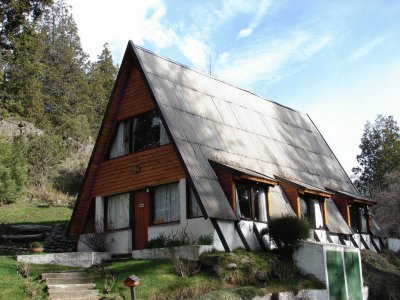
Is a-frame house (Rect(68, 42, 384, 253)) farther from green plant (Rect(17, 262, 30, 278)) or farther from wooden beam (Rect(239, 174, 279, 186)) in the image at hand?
green plant (Rect(17, 262, 30, 278))

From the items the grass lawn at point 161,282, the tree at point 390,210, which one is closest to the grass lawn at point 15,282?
the grass lawn at point 161,282

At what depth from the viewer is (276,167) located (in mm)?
22797

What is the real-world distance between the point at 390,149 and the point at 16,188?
37.5 metres

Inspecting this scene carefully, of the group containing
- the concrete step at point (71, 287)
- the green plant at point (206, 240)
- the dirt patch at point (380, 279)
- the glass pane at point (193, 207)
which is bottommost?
the dirt patch at point (380, 279)

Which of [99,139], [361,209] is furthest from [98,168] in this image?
[361,209]

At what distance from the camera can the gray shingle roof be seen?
60.6 ft

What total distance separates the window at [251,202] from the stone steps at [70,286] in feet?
19.4

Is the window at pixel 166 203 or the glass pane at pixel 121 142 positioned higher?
the glass pane at pixel 121 142

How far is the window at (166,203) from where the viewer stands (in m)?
18.9

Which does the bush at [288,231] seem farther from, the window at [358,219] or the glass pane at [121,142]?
the window at [358,219]

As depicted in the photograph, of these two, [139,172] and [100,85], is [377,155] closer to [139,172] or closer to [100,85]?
[100,85]

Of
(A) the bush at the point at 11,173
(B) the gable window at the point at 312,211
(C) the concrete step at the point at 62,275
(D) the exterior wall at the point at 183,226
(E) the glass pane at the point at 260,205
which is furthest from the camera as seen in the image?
(A) the bush at the point at 11,173

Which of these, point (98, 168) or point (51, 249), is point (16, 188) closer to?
point (51, 249)

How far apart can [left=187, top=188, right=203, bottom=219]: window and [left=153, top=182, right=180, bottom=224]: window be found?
1.71ft
